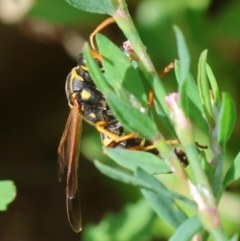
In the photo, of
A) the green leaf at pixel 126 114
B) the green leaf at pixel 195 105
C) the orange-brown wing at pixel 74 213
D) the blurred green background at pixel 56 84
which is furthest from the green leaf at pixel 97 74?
the blurred green background at pixel 56 84

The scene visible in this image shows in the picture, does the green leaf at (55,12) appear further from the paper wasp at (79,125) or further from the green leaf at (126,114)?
the green leaf at (126,114)

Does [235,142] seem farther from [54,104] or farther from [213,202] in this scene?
[213,202]

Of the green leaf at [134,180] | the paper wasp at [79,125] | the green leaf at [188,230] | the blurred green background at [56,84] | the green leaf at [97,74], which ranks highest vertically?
the green leaf at [97,74]

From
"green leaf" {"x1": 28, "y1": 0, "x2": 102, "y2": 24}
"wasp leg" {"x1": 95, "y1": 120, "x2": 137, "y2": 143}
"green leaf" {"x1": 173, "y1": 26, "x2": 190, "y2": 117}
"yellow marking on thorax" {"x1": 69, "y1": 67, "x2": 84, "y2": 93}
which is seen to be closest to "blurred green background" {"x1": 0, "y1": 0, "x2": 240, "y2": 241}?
"green leaf" {"x1": 28, "y1": 0, "x2": 102, "y2": 24}

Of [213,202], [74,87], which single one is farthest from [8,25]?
[213,202]

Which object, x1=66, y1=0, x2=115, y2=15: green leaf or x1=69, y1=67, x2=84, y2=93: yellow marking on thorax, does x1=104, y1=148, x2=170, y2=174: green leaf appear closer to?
x1=66, y1=0, x2=115, y2=15: green leaf

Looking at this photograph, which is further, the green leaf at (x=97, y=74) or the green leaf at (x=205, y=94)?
the green leaf at (x=205, y=94)
